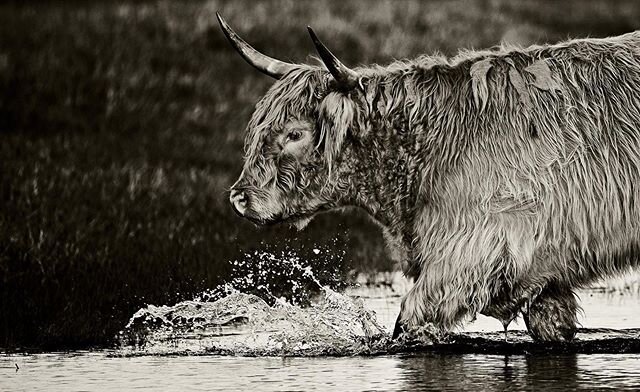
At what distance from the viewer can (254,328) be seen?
7.90 meters

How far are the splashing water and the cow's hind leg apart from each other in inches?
27.8

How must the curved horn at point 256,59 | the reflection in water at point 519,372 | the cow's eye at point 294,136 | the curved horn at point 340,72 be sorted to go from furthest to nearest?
1. the curved horn at point 256,59
2. the cow's eye at point 294,136
3. the curved horn at point 340,72
4. the reflection in water at point 519,372

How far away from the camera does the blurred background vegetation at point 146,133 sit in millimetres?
9039

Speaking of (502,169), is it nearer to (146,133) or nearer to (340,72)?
(340,72)

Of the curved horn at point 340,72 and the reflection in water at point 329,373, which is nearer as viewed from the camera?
the reflection in water at point 329,373

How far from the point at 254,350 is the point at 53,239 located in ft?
10.0

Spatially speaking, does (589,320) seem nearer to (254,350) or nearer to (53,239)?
(254,350)

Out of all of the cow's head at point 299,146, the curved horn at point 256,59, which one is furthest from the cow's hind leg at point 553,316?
the curved horn at point 256,59

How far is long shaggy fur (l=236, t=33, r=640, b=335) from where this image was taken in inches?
271

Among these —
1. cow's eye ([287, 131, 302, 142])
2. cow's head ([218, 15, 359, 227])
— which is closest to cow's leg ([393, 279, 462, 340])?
cow's head ([218, 15, 359, 227])

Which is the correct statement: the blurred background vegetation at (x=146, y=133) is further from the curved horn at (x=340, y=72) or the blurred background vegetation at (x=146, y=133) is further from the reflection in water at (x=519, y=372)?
the reflection in water at (x=519, y=372)

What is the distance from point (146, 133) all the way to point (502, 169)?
952 centimetres

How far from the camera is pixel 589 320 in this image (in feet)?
26.8

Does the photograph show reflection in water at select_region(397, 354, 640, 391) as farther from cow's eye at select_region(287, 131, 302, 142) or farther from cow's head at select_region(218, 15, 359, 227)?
cow's eye at select_region(287, 131, 302, 142)
